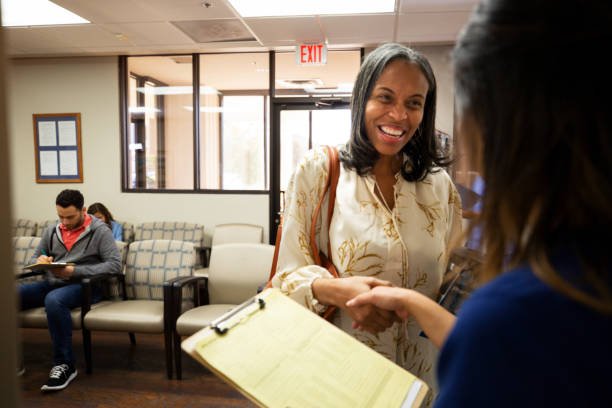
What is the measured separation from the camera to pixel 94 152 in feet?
18.9

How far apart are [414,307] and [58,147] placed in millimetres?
6379

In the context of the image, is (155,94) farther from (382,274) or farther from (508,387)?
(508,387)

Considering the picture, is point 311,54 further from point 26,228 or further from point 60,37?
point 26,228

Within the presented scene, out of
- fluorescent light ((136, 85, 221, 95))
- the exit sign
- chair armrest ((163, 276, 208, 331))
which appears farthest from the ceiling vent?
chair armrest ((163, 276, 208, 331))

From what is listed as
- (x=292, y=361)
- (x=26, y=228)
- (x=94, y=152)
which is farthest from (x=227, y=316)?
(x=26, y=228)

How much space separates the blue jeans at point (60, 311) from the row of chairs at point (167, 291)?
0.07 metres

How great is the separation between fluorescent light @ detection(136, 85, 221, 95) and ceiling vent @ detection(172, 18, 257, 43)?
84 centimetres

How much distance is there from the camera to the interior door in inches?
206

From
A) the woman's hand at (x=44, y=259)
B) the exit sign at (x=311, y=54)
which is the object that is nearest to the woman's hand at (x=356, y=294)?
the woman's hand at (x=44, y=259)

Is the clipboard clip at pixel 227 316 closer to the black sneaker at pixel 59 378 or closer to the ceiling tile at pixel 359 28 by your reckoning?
the black sneaker at pixel 59 378

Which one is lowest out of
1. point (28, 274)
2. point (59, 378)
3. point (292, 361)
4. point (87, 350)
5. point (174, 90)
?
point (59, 378)

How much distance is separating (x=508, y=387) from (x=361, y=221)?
30.6 inches

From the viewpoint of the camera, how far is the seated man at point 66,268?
9.93ft

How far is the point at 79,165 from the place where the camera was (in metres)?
5.81
